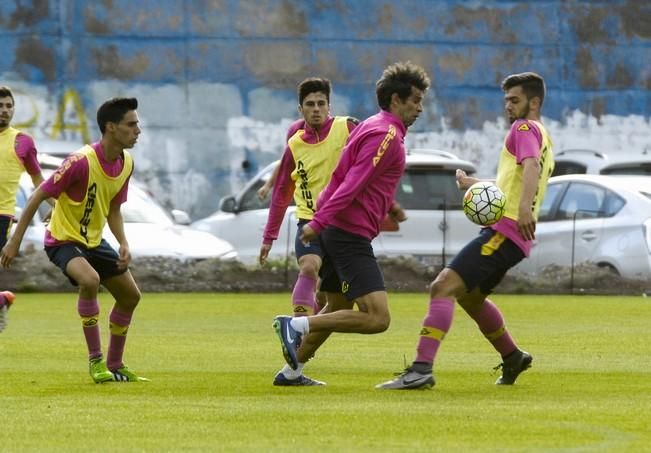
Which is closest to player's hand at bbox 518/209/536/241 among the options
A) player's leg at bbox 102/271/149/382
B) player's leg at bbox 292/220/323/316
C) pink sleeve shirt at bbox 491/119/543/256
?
pink sleeve shirt at bbox 491/119/543/256

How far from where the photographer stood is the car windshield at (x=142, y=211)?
26.3m

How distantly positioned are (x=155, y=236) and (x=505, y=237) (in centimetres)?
1454

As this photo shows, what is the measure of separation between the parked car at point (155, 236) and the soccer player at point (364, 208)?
45.4ft

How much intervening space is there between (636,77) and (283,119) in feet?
23.5

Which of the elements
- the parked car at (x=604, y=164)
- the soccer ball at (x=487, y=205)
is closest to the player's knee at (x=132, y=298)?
the soccer ball at (x=487, y=205)

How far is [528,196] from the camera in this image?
11773 mm

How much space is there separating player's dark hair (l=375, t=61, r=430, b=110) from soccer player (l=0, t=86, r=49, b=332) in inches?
211

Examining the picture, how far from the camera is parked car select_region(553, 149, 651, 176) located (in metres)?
30.1

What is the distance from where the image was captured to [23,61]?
121ft

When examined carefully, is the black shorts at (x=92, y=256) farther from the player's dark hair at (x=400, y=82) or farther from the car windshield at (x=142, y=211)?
the car windshield at (x=142, y=211)

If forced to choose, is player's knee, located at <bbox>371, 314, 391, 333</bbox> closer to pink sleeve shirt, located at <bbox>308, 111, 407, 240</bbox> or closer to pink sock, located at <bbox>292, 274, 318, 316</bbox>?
pink sleeve shirt, located at <bbox>308, 111, 407, 240</bbox>

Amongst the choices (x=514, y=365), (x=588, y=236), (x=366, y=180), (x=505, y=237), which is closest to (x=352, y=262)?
(x=366, y=180)

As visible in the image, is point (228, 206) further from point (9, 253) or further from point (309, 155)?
point (9, 253)

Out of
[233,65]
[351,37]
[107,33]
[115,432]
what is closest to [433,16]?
[351,37]
